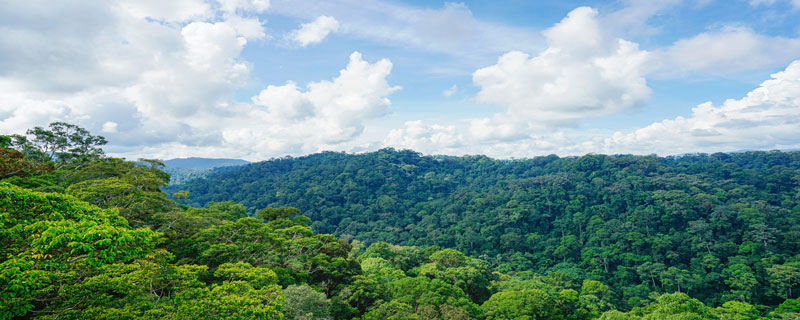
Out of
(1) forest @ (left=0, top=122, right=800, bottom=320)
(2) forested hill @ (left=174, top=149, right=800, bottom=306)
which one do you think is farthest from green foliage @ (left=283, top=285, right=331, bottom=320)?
(2) forested hill @ (left=174, top=149, right=800, bottom=306)

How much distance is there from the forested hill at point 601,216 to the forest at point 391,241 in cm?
36

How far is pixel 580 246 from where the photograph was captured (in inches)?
2240

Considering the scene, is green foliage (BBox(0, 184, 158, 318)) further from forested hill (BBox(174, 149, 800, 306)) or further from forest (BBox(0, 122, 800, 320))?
forested hill (BBox(174, 149, 800, 306))

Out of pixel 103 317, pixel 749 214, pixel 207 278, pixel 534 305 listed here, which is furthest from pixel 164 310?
pixel 749 214

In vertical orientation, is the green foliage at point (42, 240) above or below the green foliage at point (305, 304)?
above

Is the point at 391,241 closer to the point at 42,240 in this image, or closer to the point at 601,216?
the point at 601,216

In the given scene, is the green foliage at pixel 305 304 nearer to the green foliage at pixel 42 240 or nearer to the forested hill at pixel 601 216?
the green foliage at pixel 42 240

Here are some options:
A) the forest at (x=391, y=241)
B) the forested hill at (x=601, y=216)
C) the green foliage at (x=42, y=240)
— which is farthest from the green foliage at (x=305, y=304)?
the forested hill at (x=601, y=216)

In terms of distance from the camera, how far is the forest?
777cm

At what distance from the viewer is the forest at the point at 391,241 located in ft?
25.5

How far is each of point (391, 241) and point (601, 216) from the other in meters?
42.1

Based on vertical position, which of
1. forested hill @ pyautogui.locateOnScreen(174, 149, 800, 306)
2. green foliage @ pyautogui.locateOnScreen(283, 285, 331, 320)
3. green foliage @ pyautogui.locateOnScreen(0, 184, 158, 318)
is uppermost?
green foliage @ pyautogui.locateOnScreen(0, 184, 158, 318)

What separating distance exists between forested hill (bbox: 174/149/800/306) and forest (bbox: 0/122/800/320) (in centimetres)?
36

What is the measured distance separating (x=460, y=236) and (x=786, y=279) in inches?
1636
